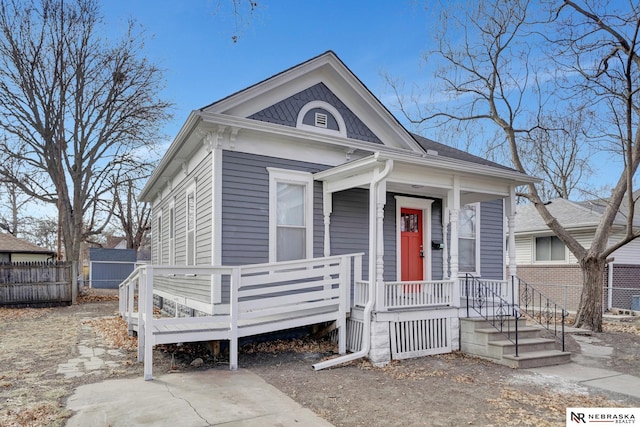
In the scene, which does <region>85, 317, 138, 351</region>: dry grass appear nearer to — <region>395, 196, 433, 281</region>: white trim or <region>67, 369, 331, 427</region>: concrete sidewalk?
<region>67, 369, 331, 427</region>: concrete sidewalk

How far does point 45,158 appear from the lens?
18.6 meters

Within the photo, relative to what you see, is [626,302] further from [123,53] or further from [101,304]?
[123,53]

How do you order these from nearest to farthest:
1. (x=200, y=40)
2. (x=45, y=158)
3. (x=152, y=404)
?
(x=152, y=404), (x=200, y=40), (x=45, y=158)

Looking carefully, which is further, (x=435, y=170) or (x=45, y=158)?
(x=45, y=158)

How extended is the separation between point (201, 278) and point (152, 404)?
3.77 metres

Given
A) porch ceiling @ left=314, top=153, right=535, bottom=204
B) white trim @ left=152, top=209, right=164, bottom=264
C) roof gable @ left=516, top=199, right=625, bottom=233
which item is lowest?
white trim @ left=152, top=209, right=164, bottom=264

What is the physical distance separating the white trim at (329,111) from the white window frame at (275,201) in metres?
1.00

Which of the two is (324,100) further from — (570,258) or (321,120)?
(570,258)

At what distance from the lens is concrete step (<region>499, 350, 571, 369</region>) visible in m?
6.89

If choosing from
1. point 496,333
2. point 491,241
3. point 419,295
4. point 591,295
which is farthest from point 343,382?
point 591,295

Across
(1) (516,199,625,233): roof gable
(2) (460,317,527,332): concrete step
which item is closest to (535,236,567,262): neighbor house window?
(1) (516,199,625,233): roof gable

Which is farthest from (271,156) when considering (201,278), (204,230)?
(201,278)

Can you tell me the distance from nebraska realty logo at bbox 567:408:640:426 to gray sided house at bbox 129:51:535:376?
2.92 m

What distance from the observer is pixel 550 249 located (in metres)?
17.3
